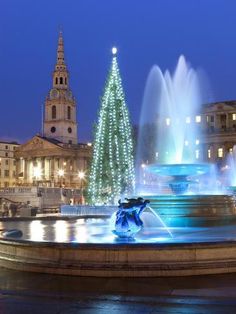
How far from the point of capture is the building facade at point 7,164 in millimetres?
150000

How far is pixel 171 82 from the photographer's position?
26906 millimetres

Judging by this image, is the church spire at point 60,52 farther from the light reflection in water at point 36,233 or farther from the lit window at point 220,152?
the light reflection in water at point 36,233

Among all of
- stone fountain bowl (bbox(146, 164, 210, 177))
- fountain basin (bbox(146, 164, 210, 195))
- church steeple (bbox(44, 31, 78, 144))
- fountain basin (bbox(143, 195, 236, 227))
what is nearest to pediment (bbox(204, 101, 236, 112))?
church steeple (bbox(44, 31, 78, 144))

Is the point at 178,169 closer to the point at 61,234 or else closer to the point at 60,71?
the point at 61,234

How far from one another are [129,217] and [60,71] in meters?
139

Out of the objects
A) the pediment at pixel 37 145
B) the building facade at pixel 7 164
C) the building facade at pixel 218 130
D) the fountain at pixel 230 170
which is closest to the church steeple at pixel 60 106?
the pediment at pixel 37 145

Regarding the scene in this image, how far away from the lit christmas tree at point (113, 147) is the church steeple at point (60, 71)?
98.2 meters

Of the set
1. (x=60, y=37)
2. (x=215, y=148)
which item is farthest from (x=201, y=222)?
(x=60, y=37)

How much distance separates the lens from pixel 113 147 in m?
52.2

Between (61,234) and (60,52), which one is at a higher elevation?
(60,52)

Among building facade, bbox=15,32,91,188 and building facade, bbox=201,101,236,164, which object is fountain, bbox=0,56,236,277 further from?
building facade, bbox=15,32,91,188

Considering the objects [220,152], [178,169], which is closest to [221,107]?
[220,152]

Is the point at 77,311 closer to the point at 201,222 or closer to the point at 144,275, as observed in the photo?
the point at 144,275

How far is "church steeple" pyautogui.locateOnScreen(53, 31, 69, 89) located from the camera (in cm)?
14838
